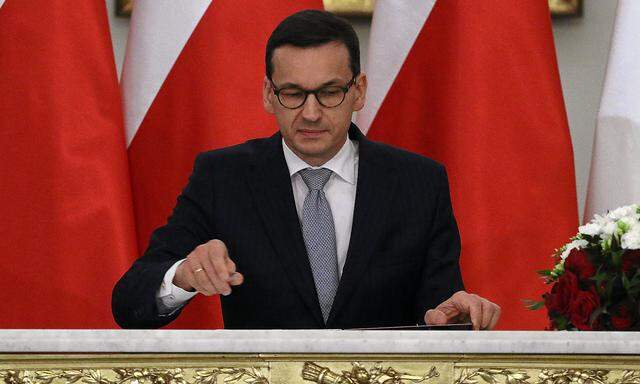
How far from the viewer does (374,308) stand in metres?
2.05

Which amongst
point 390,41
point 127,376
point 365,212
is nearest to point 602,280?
point 365,212

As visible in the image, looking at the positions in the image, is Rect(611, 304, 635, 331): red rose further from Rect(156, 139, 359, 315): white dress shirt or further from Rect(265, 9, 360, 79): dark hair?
Rect(265, 9, 360, 79): dark hair

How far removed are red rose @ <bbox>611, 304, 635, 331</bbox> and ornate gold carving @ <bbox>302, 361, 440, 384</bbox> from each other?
55 centimetres

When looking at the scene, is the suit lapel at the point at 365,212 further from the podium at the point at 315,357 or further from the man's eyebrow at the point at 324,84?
the podium at the point at 315,357

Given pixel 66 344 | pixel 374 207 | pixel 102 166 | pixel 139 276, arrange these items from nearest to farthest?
pixel 66 344, pixel 139 276, pixel 374 207, pixel 102 166

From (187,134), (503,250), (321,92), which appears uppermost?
(321,92)

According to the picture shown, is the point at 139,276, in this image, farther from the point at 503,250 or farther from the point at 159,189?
the point at 503,250

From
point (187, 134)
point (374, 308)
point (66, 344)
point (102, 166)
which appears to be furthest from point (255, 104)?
point (66, 344)

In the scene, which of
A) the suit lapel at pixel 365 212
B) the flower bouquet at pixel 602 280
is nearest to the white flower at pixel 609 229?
the flower bouquet at pixel 602 280

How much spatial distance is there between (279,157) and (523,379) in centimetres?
92

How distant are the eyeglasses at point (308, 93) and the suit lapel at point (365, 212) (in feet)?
0.62

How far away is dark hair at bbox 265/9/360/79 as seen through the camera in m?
2.04

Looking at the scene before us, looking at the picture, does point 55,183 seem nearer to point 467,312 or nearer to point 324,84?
point 324,84

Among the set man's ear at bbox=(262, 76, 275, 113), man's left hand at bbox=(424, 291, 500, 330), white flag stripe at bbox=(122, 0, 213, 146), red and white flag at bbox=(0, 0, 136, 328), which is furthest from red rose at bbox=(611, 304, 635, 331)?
white flag stripe at bbox=(122, 0, 213, 146)
